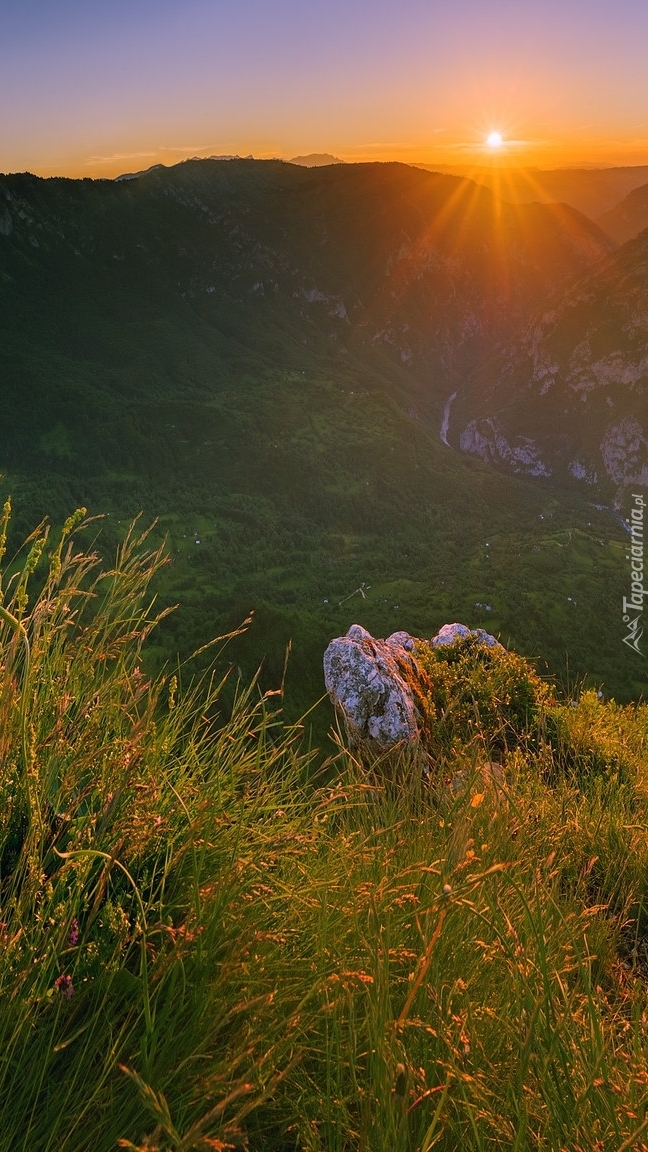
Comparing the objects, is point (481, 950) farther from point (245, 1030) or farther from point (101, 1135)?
point (101, 1135)

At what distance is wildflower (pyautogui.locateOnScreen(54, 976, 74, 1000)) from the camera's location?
5.01ft

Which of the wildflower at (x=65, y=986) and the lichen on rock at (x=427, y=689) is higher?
the wildflower at (x=65, y=986)

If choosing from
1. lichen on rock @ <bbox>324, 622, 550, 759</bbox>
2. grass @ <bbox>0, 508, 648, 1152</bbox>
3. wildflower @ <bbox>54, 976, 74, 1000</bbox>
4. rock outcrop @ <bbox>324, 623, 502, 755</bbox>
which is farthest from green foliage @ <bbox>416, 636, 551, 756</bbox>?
wildflower @ <bbox>54, 976, 74, 1000</bbox>

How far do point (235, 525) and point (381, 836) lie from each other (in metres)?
156

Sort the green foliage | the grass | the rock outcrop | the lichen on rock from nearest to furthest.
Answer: the grass < the green foliage < the lichen on rock < the rock outcrop

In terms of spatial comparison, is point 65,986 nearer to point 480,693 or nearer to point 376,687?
point 480,693

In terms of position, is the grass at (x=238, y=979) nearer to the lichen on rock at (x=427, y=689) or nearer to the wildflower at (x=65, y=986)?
the wildflower at (x=65, y=986)

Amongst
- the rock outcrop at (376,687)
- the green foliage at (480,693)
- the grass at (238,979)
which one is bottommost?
the rock outcrop at (376,687)

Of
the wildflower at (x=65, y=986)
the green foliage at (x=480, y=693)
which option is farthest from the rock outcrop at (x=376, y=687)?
the wildflower at (x=65, y=986)

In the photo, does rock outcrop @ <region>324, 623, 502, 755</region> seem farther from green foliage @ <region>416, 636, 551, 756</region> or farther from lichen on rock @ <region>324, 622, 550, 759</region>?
green foliage @ <region>416, 636, 551, 756</region>

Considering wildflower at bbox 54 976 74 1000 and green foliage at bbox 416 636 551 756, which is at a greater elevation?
wildflower at bbox 54 976 74 1000

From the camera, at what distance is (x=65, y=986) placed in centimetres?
164

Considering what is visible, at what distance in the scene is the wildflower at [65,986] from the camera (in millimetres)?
1527

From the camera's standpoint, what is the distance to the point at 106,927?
5.81 ft
